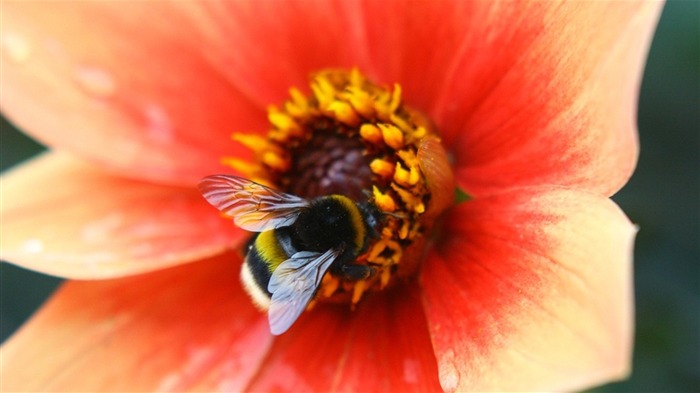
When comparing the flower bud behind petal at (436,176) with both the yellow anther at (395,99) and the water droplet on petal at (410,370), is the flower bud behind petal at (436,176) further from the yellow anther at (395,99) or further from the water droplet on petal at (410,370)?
the water droplet on petal at (410,370)

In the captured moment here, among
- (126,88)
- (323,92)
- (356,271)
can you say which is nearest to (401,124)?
(323,92)

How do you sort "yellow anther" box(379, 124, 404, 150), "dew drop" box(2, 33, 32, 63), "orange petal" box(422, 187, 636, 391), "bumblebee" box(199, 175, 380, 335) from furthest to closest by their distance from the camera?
"dew drop" box(2, 33, 32, 63)
"yellow anther" box(379, 124, 404, 150)
"bumblebee" box(199, 175, 380, 335)
"orange petal" box(422, 187, 636, 391)

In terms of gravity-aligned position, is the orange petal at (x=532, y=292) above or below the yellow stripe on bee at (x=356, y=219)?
below

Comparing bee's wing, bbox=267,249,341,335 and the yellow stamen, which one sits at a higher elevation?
the yellow stamen

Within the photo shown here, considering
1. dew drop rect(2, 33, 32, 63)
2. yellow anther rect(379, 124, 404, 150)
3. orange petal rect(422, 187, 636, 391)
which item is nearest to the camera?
orange petal rect(422, 187, 636, 391)

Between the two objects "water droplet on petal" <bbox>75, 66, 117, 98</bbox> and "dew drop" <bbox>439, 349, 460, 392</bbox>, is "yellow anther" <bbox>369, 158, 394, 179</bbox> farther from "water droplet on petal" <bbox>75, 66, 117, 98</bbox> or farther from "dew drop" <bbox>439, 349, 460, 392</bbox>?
"water droplet on petal" <bbox>75, 66, 117, 98</bbox>

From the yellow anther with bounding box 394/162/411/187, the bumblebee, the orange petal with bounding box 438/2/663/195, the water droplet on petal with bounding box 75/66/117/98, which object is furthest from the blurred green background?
the water droplet on petal with bounding box 75/66/117/98

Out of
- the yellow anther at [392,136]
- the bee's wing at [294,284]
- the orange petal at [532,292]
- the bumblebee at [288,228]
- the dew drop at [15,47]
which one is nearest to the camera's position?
the orange petal at [532,292]

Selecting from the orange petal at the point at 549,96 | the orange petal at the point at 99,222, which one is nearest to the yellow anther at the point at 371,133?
the orange petal at the point at 549,96
